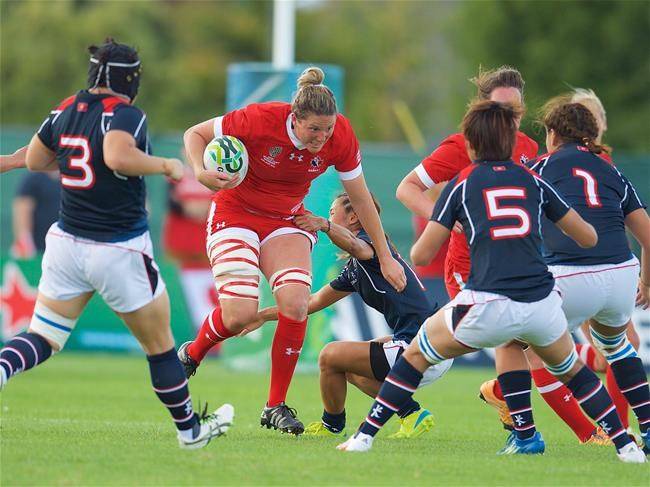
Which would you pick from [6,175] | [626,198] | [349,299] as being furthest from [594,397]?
[6,175]

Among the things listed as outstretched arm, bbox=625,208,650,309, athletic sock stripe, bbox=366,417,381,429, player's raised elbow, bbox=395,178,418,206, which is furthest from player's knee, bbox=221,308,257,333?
outstretched arm, bbox=625,208,650,309

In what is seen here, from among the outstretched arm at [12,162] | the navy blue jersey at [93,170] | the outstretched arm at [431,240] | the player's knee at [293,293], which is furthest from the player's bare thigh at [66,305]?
the outstretched arm at [431,240]

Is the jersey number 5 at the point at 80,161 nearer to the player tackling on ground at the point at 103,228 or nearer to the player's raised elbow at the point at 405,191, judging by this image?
the player tackling on ground at the point at 103,228

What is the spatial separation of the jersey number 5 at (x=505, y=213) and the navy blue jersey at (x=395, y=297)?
177 centimetres

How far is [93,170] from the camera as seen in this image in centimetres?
606

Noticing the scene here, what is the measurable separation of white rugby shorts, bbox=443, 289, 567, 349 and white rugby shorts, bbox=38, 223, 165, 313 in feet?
5.19

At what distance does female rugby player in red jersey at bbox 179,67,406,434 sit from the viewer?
7566 millimetres

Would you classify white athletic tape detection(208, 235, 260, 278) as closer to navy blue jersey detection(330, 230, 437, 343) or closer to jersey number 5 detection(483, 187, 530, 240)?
navy blue jersey detection(330, 230, 437, 343)

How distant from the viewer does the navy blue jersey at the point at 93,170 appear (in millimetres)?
6047

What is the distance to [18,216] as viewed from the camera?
1584cm

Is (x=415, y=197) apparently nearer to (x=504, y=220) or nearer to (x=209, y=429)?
(x=504, y=220)

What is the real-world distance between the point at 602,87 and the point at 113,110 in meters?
24.2

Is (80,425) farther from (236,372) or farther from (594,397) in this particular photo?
(236,372)

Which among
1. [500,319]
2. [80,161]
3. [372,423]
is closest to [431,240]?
[500,319]
